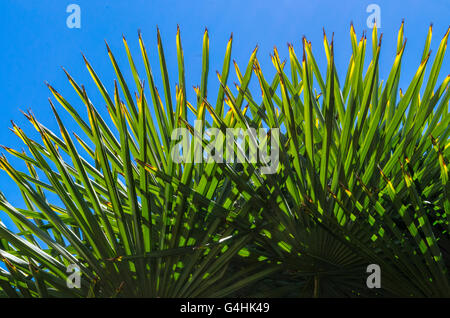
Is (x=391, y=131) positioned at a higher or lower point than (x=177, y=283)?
higher

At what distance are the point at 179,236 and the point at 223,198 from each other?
0.53 feet

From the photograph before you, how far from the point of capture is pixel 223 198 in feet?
4.00

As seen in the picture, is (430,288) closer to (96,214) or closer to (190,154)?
(190,154)

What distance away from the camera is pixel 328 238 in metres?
1.14

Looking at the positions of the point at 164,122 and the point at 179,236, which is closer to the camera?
the point at 179,236

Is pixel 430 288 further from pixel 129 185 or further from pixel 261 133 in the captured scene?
pixel 129 185
